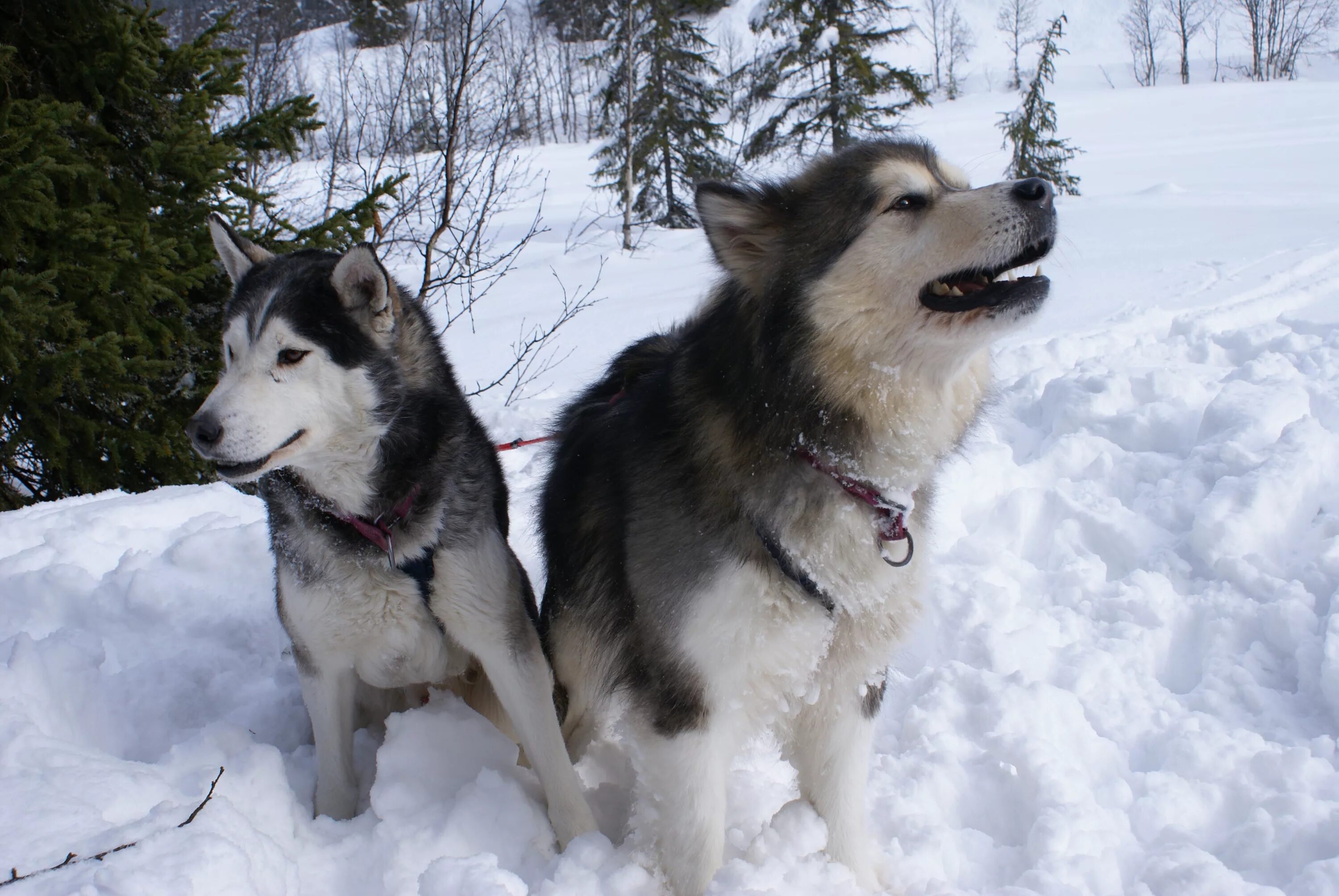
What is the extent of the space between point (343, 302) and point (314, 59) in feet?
113

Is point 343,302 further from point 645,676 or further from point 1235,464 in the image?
point 1235,464

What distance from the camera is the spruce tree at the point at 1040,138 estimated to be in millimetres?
14594

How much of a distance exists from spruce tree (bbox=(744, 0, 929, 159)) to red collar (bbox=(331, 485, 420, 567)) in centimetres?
1613

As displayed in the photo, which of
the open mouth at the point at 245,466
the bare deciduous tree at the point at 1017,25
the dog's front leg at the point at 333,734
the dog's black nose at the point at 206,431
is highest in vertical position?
the bare deciduous tree at the point at 1017,25

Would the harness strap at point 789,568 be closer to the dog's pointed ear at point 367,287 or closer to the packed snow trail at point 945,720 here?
the packed snow trail at point 945,720

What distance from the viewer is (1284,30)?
4247 centimetres

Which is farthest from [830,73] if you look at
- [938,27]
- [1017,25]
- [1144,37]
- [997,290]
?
[938,27]

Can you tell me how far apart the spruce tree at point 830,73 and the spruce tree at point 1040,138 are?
242 centimetres

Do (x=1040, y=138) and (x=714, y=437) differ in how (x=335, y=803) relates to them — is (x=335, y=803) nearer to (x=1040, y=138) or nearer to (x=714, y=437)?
(x=714, y=437)

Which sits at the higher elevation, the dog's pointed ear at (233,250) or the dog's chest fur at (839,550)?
the dog's pointed ear at (233,250)

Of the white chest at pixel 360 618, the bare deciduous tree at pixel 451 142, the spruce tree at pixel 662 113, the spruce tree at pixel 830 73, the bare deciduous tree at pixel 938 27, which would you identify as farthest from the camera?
the bare deciduous tree at pixel 938 27

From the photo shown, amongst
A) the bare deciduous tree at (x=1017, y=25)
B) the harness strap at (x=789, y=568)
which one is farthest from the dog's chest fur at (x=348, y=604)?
the bare deciduous tree at (x=1017, y=25)

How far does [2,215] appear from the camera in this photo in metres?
3.85

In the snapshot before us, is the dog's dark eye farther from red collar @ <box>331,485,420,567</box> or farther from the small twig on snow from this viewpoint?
the small twig on snow
